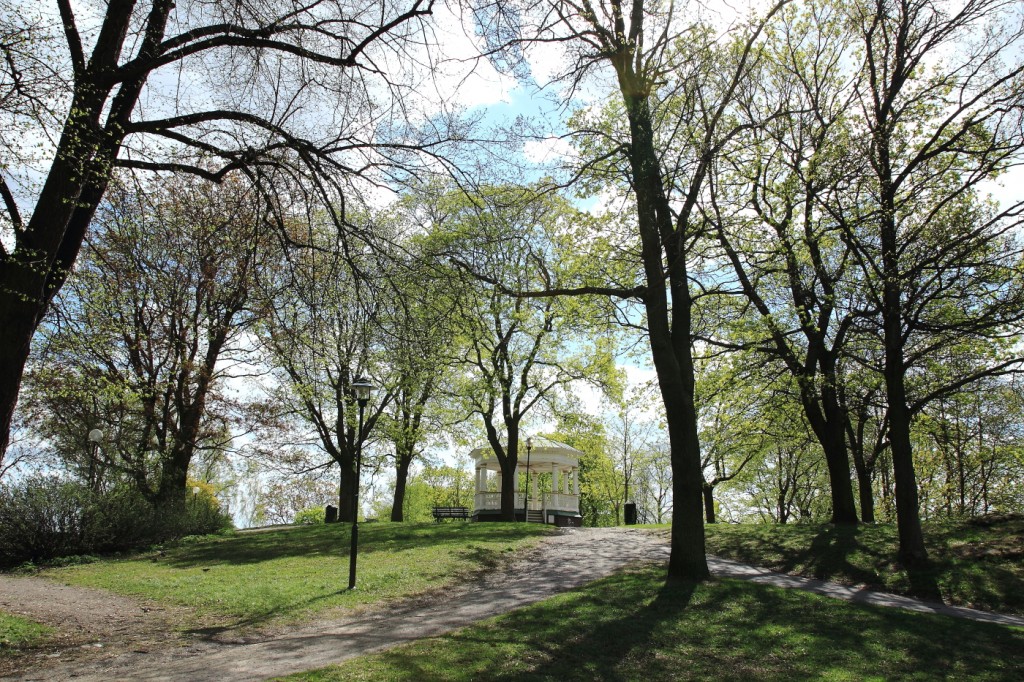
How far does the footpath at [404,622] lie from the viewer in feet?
22.0

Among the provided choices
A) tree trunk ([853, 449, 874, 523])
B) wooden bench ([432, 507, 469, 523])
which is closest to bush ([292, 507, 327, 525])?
wooden bench ([432, 507, 469, 523])

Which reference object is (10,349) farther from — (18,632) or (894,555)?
(894,555)

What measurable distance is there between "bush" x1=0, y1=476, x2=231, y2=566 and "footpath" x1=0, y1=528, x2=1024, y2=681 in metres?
3.92

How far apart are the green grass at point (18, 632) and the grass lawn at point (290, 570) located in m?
2.08

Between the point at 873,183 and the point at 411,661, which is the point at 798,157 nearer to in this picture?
the point at 873,183

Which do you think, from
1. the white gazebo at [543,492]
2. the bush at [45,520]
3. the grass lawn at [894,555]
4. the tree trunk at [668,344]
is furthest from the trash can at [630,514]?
the bush at [45,520]

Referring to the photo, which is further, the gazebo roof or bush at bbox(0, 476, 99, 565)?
the gazebo roof

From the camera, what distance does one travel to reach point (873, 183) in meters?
12.8

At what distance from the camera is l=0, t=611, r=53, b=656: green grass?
7605 millimetres

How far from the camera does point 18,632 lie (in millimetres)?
8031

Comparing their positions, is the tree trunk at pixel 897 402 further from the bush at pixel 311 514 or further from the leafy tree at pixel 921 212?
the bush at pixel 311 514

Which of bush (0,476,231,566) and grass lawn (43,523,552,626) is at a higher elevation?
bush (0,476,231,566)

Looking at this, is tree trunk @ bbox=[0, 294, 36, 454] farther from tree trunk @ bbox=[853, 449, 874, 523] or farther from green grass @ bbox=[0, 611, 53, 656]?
tree trunk @ bbox=[853, 449, 874, 523]

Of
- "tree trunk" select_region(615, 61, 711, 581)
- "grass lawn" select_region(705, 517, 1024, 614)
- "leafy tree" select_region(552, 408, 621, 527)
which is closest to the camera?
"tree trunk" select_region(615, 61, 711, 581)
